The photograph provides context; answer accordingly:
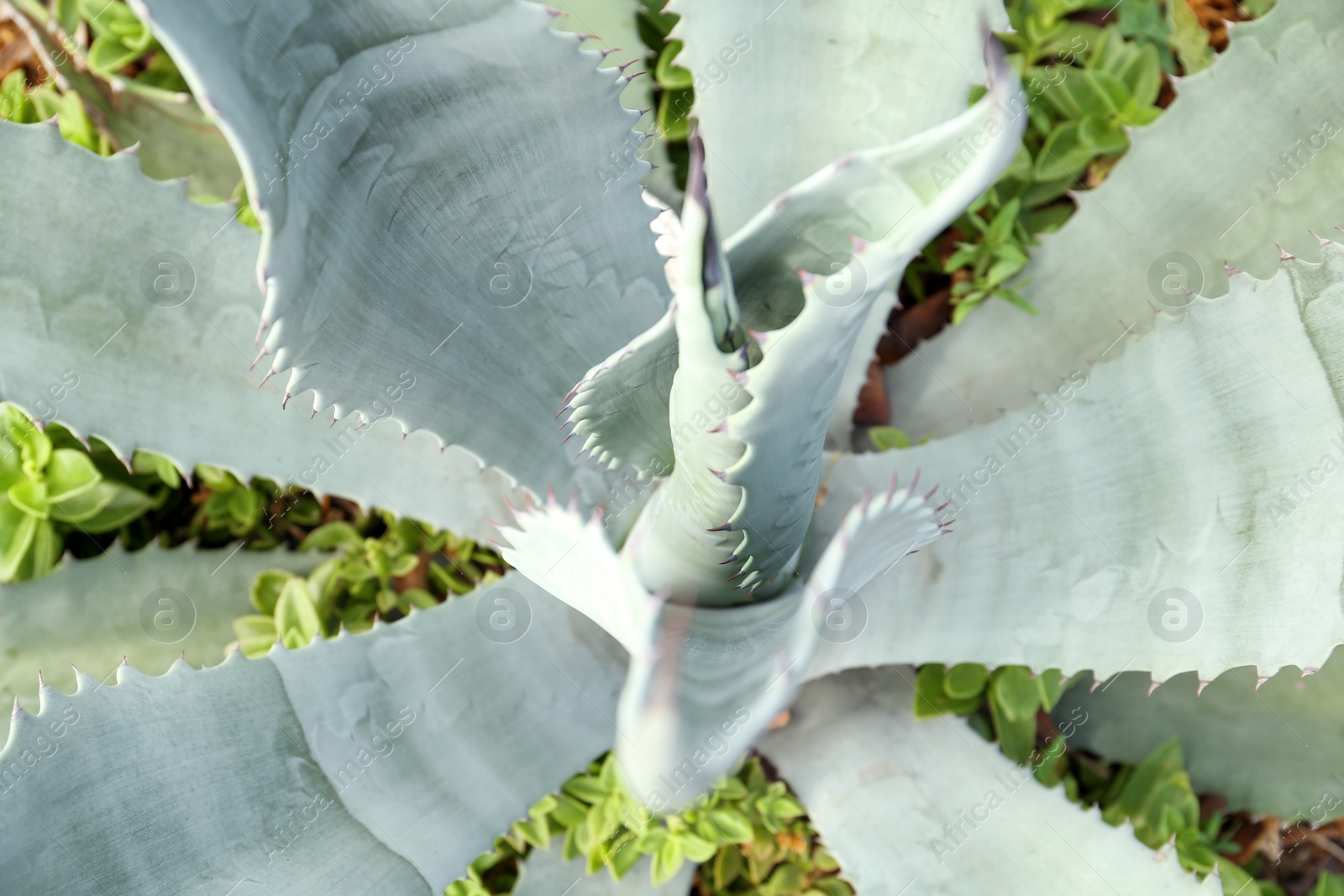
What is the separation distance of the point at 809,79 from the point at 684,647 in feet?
2.45

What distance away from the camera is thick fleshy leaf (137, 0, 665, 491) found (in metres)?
0.73

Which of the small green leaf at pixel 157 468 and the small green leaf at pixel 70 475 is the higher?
the small green leaf at pixel 70 475

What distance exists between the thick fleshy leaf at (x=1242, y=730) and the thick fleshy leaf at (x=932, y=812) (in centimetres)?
23

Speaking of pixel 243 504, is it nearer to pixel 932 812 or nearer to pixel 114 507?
pixel 114 507

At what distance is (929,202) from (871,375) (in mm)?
812

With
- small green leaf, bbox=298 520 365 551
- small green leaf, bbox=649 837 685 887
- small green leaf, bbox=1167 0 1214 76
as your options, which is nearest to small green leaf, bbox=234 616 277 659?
small green leaf, bbox=298 520 365 551

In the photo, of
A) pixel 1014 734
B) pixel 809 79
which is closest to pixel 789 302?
pixel 809 79

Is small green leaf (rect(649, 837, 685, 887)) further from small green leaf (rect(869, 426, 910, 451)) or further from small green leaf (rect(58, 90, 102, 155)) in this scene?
small green leaf (rect(58, 90, 102, 155))

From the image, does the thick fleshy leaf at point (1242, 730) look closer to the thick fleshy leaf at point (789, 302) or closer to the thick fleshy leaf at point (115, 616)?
the thick fleshy leaf at point (789, 302)

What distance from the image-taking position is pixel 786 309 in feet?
2.37

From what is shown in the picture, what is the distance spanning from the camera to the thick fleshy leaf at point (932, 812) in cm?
108

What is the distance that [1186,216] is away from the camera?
1223 millimetres

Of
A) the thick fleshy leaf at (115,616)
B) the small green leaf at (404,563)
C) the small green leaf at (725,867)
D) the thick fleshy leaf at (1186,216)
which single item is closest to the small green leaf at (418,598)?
the small green leaf at (404,563)

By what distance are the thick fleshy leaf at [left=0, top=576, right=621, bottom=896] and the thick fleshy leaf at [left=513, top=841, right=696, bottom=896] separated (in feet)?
0.69
